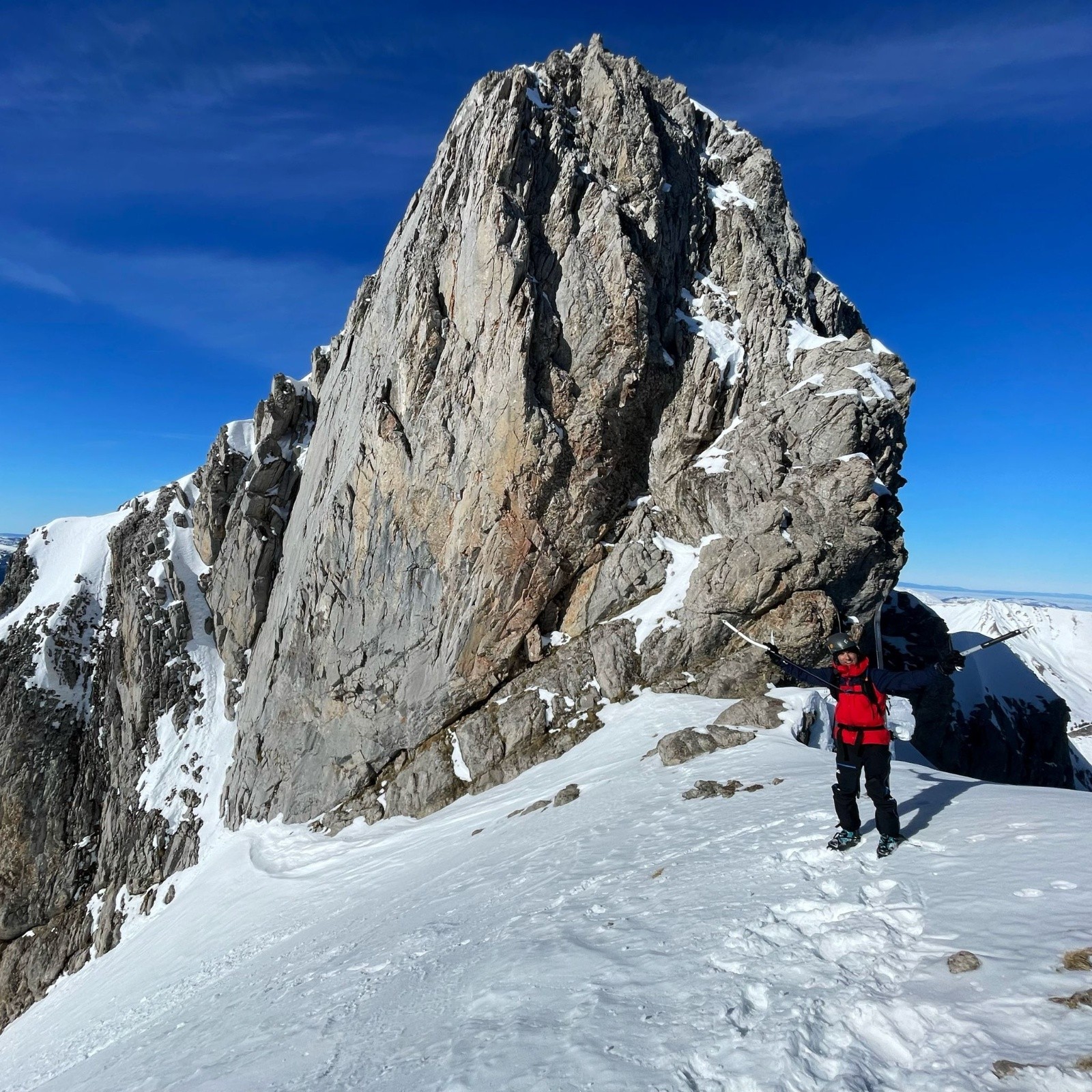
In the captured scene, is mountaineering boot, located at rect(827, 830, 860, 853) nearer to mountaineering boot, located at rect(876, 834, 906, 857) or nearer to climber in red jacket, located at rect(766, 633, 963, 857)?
climber in red jacket, located at rect(766, 633, 963, 857)

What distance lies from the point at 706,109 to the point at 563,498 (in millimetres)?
28764

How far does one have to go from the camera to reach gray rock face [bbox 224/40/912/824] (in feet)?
75.8

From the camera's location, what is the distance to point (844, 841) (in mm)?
7988

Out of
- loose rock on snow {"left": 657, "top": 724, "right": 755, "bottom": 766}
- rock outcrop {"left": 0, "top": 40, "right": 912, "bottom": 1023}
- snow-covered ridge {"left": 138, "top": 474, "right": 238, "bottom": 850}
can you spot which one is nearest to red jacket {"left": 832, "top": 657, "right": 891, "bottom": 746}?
loose rock on snow {"left": 657, "top": 724, "right": 755, "bottom": 766}

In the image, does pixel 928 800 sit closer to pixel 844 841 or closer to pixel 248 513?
pixel 844 841

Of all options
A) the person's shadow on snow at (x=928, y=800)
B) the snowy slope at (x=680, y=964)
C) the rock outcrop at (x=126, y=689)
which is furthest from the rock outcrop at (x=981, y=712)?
Answer: the rock outcrop at (x=126, y=689)

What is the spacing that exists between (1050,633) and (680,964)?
208588 millimetres

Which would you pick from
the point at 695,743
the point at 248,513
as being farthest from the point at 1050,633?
the point at 248,513

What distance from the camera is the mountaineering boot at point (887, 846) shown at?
301 inches

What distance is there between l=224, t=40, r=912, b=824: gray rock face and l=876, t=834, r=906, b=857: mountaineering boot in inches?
503

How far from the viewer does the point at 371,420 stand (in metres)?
30.3

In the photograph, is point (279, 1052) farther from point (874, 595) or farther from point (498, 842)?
point (874, 595)

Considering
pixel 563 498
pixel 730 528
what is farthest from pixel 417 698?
pixel 730 528

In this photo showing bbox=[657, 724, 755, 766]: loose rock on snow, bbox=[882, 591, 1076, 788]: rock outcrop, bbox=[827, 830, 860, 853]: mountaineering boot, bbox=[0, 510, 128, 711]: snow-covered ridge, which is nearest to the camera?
bbox=[827, 830, 860, 853]: mountaineering boot
